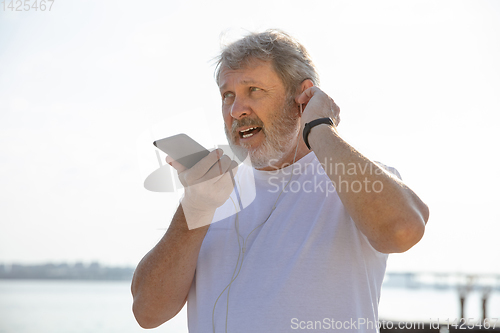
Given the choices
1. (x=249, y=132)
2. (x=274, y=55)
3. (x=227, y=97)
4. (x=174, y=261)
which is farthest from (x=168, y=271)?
(x=274, y=55)

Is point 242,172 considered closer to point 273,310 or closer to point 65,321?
point 273,310

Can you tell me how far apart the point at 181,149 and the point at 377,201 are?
2.57 feet

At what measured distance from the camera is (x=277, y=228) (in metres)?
1.72

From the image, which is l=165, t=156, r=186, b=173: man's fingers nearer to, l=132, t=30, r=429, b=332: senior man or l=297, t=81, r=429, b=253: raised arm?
l=132, t=30, r=429, b=332: senior man

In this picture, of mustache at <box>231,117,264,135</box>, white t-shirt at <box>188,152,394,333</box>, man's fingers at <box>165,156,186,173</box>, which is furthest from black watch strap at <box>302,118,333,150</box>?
man's fingers at <box>165,156,186,173</box>

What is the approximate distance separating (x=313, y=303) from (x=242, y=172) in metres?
0.84

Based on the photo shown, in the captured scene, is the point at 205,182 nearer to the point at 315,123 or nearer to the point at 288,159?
the point at 315,123

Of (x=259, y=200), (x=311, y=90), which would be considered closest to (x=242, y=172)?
(x=259, y=200)

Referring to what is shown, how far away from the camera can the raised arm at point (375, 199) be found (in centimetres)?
135

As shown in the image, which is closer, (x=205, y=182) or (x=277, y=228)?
(x=205, y=182)

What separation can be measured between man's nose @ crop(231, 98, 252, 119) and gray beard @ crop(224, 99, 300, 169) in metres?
0.03

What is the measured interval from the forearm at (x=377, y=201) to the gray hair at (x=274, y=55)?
755 millimetres

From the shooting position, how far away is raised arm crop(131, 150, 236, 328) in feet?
5.34

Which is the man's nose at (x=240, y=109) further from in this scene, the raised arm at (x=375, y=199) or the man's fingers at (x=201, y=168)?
the raised arm at (x=375, y=199)
